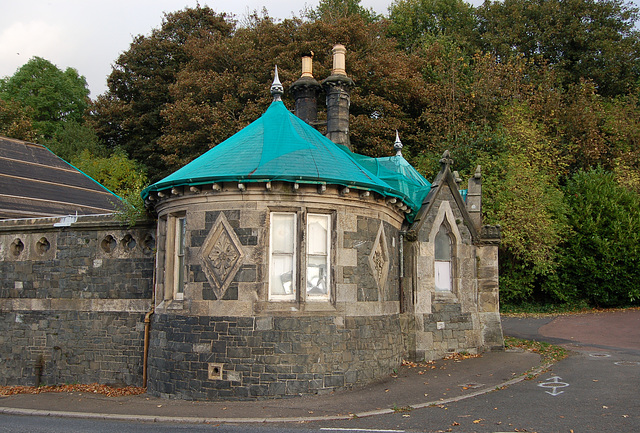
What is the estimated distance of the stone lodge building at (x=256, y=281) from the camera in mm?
10695

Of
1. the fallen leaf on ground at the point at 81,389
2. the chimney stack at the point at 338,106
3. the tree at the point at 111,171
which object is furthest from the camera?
the tree at the point at 111,171

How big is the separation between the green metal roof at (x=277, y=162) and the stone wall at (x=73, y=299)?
240cm

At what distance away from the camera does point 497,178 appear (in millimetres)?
28109

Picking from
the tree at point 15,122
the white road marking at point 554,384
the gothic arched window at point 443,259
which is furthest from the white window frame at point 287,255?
the tree at point 15,122

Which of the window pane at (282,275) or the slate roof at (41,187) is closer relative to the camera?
the window pane at (282,275)

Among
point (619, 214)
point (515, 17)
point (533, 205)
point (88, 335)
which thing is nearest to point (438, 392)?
point (88, 335)

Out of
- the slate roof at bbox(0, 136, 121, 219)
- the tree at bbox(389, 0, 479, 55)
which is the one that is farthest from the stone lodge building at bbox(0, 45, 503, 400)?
the tree at bbox(389, 0, 479, 55)

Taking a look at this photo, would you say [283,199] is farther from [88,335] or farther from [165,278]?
[88,335]

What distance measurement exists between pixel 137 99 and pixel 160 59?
Answer: 3069mm

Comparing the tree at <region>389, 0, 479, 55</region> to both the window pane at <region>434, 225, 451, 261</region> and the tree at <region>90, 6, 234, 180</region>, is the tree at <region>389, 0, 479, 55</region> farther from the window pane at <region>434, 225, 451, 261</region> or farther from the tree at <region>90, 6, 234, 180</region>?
the window pane at <region>434, 225, 451, 261</region>

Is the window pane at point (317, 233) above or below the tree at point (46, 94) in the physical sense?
below

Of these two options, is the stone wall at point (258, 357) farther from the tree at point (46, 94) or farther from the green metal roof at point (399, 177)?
the tree at point (46, 94)

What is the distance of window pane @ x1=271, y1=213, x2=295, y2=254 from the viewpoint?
11062 millimetres

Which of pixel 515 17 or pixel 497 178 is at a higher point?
pixel 515 17
